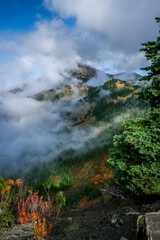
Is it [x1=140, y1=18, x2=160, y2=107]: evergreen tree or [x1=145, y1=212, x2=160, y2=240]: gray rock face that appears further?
[x1=140, y1=18, x2=160, y2=107]: evergreen tree

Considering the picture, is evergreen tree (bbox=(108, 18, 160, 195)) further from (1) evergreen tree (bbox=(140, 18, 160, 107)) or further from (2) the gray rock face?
(2) the gray rock face

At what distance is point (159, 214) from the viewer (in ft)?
17.5

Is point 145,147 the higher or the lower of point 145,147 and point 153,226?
the higher

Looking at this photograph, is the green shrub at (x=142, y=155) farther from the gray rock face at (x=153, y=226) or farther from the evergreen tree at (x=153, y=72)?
the gray rock face at (x=153, y=226)

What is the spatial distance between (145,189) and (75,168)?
6426 inches

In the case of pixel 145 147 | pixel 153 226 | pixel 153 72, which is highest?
pixel 153 72

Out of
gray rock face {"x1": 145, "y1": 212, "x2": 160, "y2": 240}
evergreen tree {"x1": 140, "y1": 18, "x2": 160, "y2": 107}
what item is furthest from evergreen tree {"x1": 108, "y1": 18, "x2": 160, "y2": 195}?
gray rock face {"x1": 145, "y1": 212, "x2": 160, "y2": 240}

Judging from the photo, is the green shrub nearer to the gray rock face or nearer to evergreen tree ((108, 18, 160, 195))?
evergreen tree ((108, 18, 160, 195))

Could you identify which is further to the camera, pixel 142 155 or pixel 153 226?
pixel 142 155

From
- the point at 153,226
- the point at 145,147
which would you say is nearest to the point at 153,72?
the point at 145,147

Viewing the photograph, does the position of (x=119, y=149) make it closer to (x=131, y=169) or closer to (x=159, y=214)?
(x=131, y=169)

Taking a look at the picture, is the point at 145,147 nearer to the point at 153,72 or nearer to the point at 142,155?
the point at 142,155

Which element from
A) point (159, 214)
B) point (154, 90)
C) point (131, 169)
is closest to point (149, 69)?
point (154, 90)

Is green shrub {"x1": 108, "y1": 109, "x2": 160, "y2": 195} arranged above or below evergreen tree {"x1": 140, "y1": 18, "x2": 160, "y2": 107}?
below
